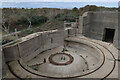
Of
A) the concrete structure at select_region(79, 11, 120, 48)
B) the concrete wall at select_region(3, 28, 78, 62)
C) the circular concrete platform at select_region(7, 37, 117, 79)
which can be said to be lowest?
the circular concrete platform at select_region(7, 37, 117, 79)

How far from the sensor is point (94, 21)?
16.6m

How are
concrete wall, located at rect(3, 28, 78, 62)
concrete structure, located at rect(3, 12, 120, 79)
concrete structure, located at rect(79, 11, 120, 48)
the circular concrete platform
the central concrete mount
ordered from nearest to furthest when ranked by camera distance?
the circular concrete platform → concrete structure, located at rect(3, 12, 120, 79) → concrete wall, located at rect(3, 28, 78, 62) → the central concrete mount → concrete structure, located at rect(79, 11, 120, 48)

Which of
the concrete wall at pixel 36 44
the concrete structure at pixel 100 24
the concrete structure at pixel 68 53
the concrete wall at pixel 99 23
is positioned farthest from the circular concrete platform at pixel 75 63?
the concrete wall at pixel 99 23

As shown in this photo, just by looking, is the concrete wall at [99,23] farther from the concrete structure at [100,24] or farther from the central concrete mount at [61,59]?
the central concrete mount at [61,59]

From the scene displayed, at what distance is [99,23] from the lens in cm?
1622

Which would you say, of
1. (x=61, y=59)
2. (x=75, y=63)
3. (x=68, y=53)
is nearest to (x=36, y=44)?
(x=61, y=59)

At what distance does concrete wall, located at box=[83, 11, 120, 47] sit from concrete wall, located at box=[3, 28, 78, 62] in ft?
11.0

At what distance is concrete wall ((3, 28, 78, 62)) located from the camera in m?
8.03

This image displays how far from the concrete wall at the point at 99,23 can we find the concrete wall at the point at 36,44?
336cm

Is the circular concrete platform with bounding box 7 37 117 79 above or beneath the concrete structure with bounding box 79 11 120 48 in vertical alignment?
beneath

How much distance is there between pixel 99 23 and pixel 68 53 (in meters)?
8.33

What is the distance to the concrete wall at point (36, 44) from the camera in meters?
8.03

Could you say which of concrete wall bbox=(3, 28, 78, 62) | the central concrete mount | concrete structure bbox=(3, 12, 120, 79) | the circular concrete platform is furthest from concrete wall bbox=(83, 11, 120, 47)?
the central concrete mount

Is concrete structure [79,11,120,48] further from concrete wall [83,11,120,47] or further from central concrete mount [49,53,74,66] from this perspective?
central concrete mount [49,53,74,66]
